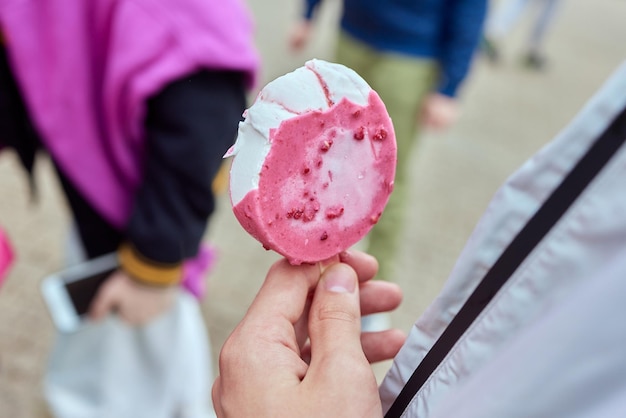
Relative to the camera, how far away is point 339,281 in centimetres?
68

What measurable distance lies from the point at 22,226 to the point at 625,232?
2046mm

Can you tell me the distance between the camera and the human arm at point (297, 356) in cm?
54

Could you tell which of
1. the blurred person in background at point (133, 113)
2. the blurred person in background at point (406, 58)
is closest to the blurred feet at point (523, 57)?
the blurred person in background at point (406, 58)

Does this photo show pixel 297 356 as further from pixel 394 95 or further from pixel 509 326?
pixel 394 95

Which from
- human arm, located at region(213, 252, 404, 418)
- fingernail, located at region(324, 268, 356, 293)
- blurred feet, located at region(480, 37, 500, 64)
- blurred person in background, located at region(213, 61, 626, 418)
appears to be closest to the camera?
blurred person in background, located at region(213, 61, 626, 418)

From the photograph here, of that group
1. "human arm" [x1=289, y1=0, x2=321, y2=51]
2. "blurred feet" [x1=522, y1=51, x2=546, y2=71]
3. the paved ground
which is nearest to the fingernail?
the paved ground

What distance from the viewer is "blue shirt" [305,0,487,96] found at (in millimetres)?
1601

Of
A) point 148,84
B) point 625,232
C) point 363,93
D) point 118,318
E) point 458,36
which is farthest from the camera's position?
point 458,36

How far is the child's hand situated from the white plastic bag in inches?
2.2

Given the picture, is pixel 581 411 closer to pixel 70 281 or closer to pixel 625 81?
pixel 625 81

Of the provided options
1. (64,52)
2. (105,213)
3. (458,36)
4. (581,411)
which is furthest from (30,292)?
(581,411)

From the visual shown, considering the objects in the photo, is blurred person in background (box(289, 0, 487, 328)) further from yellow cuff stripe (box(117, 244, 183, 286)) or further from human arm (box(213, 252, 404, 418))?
human arm (box(213, 252, 404, 418))

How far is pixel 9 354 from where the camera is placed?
1.63 meters

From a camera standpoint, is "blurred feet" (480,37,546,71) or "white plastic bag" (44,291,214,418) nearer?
"white plastic bag" (44,291,214,418)
